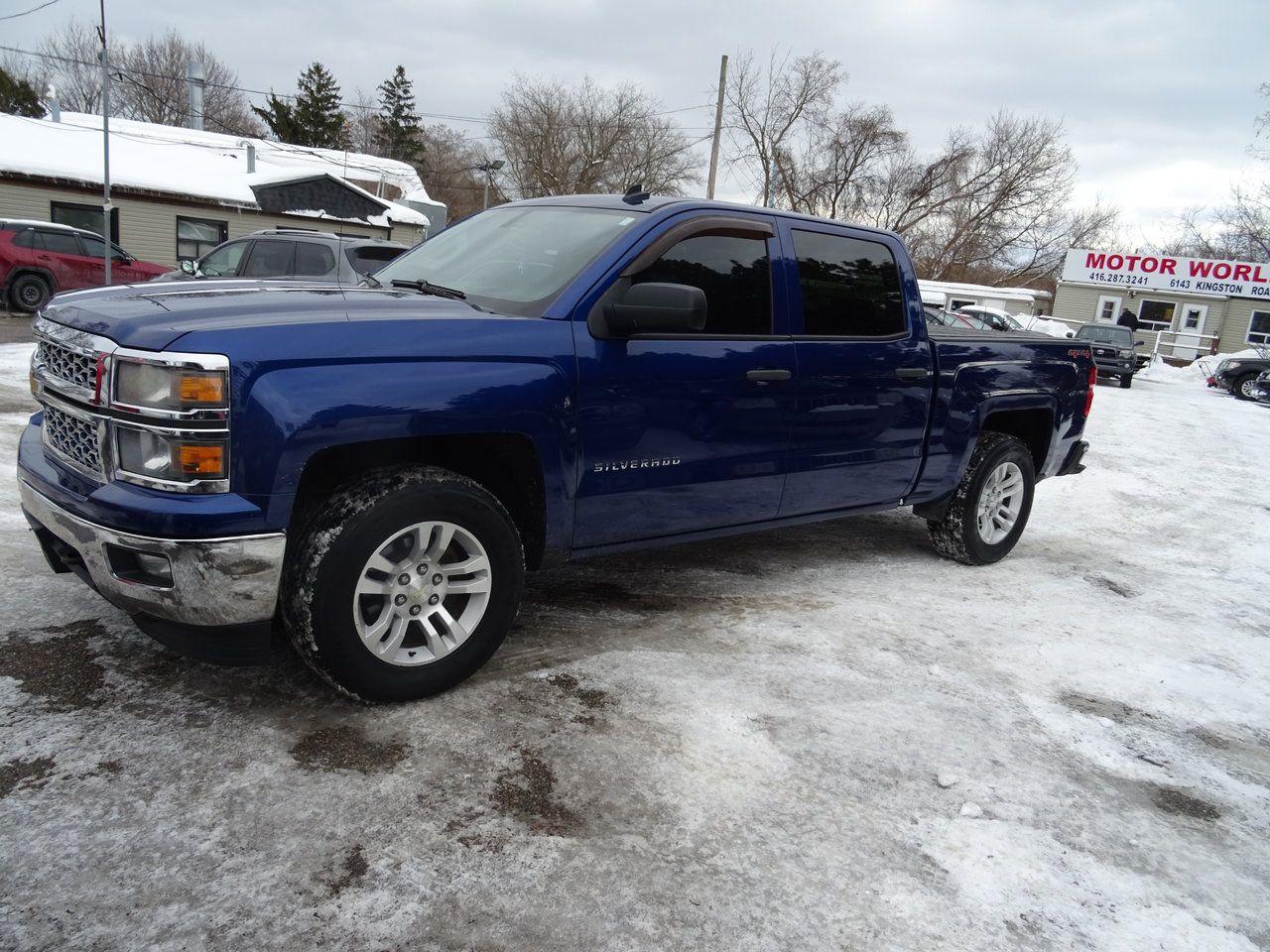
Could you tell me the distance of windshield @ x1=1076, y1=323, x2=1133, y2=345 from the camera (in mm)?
23953

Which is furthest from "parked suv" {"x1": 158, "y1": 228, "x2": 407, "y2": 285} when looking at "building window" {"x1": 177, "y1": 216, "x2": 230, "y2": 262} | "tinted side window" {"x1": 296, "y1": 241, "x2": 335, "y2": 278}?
"building window" {"x1": 177, "y1": 216, "x2": 230, "y2": 262}

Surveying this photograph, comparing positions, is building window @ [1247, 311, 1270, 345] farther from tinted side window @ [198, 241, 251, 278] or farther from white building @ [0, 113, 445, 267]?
tinted side window @ [198, 241, 251, 278]

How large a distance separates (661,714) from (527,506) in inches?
37.1

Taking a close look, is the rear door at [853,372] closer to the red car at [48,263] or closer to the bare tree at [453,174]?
the red car at [48,263]

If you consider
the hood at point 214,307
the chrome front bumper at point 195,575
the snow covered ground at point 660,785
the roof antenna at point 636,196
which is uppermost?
the roof antenna at point 636,196

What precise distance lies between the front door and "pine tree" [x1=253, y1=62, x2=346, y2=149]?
209 feet

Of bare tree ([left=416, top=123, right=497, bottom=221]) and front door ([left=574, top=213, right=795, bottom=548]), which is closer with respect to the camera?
front door ([left=574, top=213, right=795, bottom=548])

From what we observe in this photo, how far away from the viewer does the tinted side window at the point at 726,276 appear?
3826 mm

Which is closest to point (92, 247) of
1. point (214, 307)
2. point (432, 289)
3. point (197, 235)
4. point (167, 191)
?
point (167, 191)

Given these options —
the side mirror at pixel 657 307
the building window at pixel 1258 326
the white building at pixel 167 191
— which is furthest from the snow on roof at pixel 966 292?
the side mirror at pixel 657 307

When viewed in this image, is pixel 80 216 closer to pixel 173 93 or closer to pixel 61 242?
pixel 61 242

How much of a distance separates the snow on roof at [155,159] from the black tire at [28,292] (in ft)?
20.9

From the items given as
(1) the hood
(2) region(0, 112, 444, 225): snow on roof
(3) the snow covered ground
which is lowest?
(3) the snow covered ground

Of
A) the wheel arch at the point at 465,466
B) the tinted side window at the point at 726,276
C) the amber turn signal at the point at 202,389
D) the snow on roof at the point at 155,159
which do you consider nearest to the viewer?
the amber turn signal at the point at 202,389
